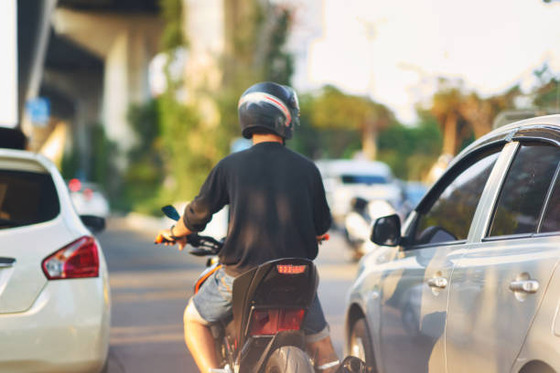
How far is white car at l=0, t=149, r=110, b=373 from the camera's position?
445 centimetres

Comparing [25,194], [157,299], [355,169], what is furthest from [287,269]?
[355,169]

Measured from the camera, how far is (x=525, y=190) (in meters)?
3.50

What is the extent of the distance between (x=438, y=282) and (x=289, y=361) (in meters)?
0.79

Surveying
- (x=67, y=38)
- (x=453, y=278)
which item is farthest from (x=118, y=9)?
(x=453, y=278)

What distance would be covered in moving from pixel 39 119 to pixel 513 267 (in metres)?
23.5

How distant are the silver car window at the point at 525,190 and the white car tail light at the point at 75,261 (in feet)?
7.45

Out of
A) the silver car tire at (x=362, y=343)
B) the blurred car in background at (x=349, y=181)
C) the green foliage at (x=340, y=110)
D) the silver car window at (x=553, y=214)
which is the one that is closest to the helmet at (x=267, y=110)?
the silver car window at (x=553, y=214)

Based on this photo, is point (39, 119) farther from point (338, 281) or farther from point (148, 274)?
point (338, 281)

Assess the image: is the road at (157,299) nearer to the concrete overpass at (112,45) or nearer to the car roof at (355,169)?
the car roof at (355,169)

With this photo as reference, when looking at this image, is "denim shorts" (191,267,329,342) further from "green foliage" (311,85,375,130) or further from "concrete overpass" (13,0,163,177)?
"green foliage" (311,85,375,130)

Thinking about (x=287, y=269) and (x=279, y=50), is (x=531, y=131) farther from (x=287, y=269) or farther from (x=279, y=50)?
(x=279, y=50)

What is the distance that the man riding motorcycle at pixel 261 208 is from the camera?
3744mm

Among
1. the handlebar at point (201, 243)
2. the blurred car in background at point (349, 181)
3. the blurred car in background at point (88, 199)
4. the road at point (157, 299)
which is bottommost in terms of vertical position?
the blurred car in background at point (88, 199)

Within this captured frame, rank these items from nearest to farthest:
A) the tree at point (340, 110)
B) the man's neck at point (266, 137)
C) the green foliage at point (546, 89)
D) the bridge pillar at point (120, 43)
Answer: the man's neck at point (266, 137) → the green foliage at point (546, 89) → the bridge pillar at point (120, 43) → the tree at point (340, 110)
